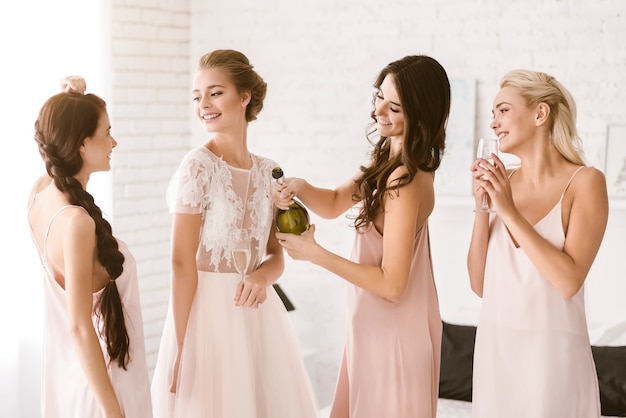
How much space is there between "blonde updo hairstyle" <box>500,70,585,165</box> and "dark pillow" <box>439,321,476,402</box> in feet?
6.46

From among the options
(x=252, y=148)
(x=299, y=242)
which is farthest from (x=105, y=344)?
(x=252, y=148)

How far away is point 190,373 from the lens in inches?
106

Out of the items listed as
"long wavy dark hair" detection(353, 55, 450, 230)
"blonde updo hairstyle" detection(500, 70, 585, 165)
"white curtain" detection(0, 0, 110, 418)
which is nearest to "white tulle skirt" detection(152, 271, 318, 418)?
"long wavy dark hair" detection(353, 55, 450, 230)

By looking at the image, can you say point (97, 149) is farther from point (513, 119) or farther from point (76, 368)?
point (513, 119)

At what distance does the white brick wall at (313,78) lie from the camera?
173 inches

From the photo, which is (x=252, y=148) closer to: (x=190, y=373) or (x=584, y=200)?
(x=190, y=373)

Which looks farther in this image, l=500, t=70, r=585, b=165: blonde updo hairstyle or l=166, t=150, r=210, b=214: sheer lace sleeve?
l=166, t=150, r=210, b=214: sheer lace sleeve

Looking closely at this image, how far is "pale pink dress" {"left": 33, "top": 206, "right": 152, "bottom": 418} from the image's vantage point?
2.35 meters

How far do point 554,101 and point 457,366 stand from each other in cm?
213

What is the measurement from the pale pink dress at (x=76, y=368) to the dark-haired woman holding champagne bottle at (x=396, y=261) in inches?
22.3

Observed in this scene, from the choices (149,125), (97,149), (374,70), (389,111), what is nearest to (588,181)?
(389,111)

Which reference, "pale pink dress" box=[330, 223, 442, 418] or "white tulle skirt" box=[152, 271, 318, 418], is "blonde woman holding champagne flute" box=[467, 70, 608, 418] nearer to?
"pale pink dress" box=[330, 223, 442, 418]

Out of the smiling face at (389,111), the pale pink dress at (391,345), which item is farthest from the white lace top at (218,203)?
the smiling face at (389,111)

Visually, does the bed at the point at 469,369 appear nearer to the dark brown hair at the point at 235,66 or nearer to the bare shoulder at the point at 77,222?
the dark brown hair at the point at 235,66
